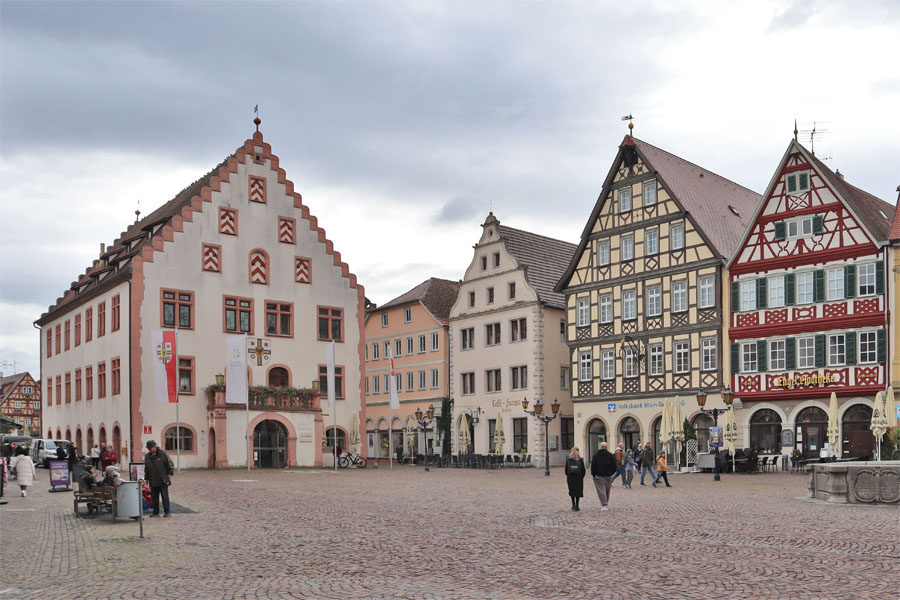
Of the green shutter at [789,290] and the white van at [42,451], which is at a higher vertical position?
the green shutter at [789,290]

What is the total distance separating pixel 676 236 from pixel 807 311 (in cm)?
791

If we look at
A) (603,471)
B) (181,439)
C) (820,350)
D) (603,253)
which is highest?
(603,253)

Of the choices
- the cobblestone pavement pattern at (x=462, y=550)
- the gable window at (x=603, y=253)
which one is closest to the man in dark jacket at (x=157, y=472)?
the cobblestone pavement pattern at (x=462, y=550)

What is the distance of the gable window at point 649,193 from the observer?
161ft

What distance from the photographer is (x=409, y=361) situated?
6725cm

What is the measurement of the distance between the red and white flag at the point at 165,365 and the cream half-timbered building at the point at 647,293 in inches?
820

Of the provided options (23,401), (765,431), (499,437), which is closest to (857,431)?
(765,431)

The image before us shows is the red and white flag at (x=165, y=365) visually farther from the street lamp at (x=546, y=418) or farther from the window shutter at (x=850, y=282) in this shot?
the window shutter at (x=850, y=282)

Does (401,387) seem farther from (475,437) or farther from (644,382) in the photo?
(644,382)

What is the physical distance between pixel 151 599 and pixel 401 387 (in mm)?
57087

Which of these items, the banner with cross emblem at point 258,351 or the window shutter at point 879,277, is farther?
the banner with cross emblem at point 258,351

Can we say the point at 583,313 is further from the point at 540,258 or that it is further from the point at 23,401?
the point at 23,401

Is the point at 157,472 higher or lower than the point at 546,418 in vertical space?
higher

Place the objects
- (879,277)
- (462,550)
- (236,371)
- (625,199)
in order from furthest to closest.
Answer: (625,199) → (236,371) → (879,277) → (462,550)
